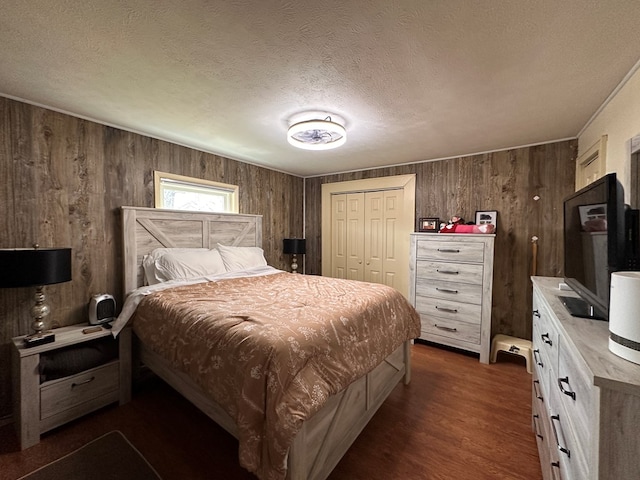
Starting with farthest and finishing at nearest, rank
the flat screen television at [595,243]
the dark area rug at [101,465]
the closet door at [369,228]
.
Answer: the closet door at [369,228] < the dark area rug at [101,465] < the flat screen television at [595,243]

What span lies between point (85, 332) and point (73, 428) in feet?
2.14

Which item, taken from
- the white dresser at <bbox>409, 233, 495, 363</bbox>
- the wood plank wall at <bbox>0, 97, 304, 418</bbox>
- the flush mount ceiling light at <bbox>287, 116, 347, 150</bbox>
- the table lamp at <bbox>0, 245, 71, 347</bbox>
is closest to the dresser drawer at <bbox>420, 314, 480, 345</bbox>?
the white dresser at <bbox>409, 233, 495, 363</bbox>

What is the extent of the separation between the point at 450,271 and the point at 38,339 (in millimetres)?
3701

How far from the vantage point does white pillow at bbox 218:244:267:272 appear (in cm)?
310

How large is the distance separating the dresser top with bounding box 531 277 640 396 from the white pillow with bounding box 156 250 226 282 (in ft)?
9.08

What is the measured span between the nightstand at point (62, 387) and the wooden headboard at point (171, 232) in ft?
1.87

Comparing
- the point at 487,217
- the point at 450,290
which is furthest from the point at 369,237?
the point at 487,217

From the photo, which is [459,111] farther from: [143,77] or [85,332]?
[85,332]

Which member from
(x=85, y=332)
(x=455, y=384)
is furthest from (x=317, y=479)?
(x=85, y=332)

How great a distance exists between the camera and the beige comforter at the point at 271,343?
122 centimetres

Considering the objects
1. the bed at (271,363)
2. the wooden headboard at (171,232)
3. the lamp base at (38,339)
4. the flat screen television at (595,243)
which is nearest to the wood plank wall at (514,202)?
the bed at (271,363)

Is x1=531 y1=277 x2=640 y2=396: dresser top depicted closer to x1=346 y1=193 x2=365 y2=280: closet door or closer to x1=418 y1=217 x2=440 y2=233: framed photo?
x1=418 y1=217 x2=440 y2=233: framed photo

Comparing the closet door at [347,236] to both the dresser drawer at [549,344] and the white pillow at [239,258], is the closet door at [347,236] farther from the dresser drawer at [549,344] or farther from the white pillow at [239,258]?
the dresser drawer at [549,344]

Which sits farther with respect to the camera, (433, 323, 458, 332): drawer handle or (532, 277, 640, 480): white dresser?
(433, 323, 458, 332): drawer handle
